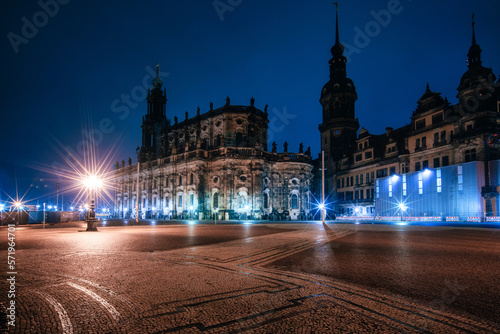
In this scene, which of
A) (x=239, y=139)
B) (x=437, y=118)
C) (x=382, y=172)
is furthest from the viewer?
(x=239, y=139)

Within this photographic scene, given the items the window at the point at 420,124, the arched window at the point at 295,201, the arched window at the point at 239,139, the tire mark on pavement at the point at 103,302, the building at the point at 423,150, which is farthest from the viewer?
the arched window at the point at 239,139

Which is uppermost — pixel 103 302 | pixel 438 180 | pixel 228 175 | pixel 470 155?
pixel 470 155

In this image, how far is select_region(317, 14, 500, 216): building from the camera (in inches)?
1394

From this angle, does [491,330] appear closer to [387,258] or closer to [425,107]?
[387,258]

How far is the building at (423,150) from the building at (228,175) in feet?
27.0

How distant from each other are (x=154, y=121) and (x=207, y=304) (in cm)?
7953

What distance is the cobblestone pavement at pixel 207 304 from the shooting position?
395cm

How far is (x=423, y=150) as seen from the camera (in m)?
43.7

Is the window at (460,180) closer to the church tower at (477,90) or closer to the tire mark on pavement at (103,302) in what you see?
the church tower at (477,90)

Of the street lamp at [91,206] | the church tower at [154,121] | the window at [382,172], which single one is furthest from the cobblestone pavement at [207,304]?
the church tower at [154,121]

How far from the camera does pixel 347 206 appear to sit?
59750 mm

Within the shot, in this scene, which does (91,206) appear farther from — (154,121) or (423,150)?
(154,121)

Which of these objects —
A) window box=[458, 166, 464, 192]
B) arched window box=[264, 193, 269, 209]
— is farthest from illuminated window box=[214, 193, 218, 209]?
window box=[458, 166, 464, 192]

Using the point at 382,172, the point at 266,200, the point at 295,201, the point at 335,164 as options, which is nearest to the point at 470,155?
the point at 382,172
